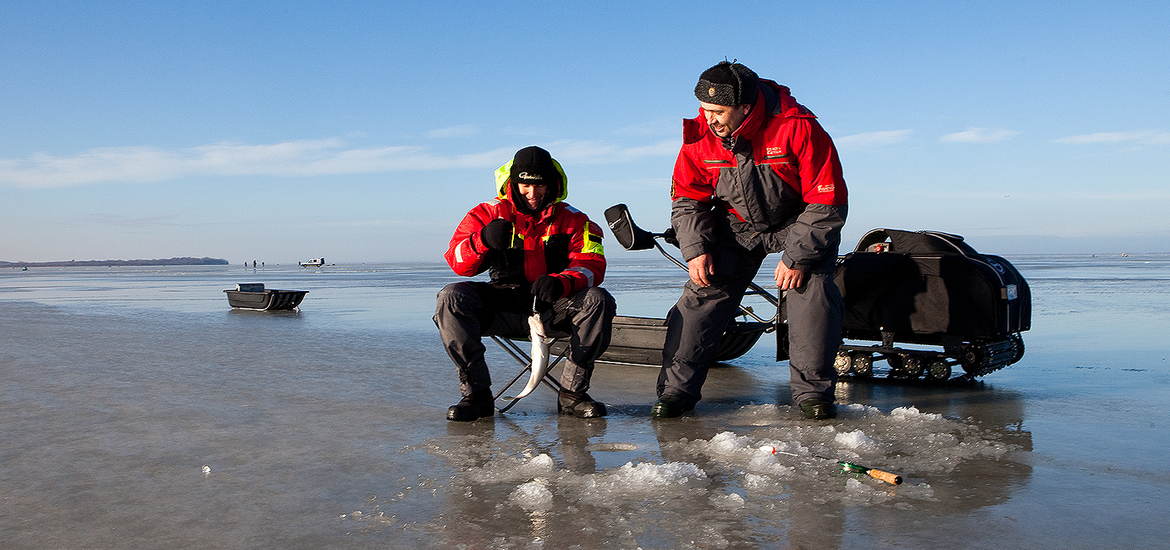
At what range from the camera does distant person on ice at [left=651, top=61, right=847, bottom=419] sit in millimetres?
3836

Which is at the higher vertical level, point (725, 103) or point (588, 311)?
point (725, 103)

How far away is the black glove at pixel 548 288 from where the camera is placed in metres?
3.83

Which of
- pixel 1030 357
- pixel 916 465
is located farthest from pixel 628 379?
pixel 1030 357

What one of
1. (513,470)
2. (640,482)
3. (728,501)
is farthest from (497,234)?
(728,501)

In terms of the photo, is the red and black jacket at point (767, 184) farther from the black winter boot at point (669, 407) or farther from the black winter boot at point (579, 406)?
the black winter boot at point (579, 406)

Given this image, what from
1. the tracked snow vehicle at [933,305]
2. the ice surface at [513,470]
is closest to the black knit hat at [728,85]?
the tracked snow vehicle at [933,305]

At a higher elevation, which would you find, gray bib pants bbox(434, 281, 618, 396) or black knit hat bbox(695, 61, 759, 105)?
black knit hat bbox(695, 61, 759, 105)

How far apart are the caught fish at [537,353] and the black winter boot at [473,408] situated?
283 millimetres

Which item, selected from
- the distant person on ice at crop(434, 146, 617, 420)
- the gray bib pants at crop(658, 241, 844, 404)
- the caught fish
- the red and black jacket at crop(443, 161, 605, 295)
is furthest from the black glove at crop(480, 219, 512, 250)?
the gray bib pants at crop(658, 241, 844, 404)

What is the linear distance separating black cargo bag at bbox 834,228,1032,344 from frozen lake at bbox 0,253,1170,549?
344 millimetres

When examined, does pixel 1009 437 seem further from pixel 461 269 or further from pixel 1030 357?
pixel 1030 357

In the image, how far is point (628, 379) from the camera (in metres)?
5.46

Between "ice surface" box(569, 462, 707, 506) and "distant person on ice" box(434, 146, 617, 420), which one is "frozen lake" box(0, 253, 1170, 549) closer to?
"ice surface" box(569, 462, 707, 506)

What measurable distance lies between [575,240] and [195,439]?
188 centimetres
